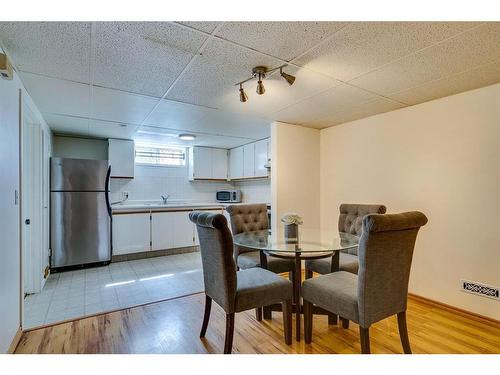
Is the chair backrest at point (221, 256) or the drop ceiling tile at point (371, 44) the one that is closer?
the drop ceiling tile at point (371, 44)

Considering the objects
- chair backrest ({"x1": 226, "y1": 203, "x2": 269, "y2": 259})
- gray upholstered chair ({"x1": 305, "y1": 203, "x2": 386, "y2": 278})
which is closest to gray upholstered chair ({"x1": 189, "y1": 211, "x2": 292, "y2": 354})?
gray upholstered chair ({"x1": 305, "y1": 203, "x2": 386, "y2": 278})

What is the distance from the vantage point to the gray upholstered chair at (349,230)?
239 centimetres

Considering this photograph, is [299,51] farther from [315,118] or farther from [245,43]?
[315,118]

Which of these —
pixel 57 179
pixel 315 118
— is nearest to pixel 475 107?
pixel 315 118

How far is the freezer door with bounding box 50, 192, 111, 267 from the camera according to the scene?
3590 mm

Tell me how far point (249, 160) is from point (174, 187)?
5.21 ft

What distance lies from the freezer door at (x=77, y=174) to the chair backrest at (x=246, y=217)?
2186 mm

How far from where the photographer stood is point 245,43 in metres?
1.61

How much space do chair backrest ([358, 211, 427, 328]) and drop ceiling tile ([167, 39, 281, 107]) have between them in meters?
1.27

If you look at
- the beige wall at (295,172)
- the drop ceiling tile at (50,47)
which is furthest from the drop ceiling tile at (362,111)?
the drop ceiling tile at (50,47)

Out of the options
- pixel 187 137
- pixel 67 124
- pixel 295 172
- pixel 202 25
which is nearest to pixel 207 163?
pixel 187 137

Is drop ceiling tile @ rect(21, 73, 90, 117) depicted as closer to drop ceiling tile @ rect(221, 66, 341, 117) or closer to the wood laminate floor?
drop ceiling tile @ rect(221, 66, 341, 117)

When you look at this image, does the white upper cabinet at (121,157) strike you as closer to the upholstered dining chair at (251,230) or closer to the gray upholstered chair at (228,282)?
the upholstered dining chair at (251,230)

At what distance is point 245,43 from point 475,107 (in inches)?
84.3
